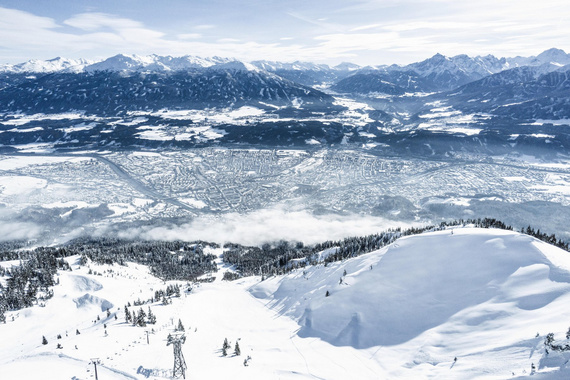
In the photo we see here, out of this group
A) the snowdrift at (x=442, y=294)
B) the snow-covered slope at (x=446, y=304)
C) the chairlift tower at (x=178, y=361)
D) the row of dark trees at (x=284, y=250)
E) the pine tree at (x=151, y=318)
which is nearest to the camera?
the chairlift tower at (x=178, y=361)

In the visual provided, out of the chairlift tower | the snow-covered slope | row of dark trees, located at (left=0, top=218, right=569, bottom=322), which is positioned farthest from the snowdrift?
row of dark trees, located at (left=0, top=218, right=569, bottom=322)

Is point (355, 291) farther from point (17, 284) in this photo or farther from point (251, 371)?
point (17, 284)

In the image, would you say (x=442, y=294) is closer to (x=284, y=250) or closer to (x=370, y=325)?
(x=370, y=325)

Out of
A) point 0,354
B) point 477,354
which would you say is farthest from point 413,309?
point 0,354

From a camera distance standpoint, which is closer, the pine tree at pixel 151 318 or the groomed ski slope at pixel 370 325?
the groomed ski slope at pixel 370 325

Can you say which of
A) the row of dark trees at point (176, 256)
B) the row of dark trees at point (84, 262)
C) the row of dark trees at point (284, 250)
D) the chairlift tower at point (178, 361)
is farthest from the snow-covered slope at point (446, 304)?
the row of dark trees at point (284, 250)

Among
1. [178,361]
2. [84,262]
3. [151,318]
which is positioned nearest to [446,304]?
[178,361]

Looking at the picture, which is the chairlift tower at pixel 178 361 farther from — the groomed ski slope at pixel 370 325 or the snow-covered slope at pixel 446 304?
the snow-covered slope at pixel 446 304

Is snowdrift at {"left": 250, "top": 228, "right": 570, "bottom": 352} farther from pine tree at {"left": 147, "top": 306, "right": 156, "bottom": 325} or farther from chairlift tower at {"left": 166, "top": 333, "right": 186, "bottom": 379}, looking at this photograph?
pine tree at {"left": 147, "top": 306, "right": 156, "bottom": 325}
